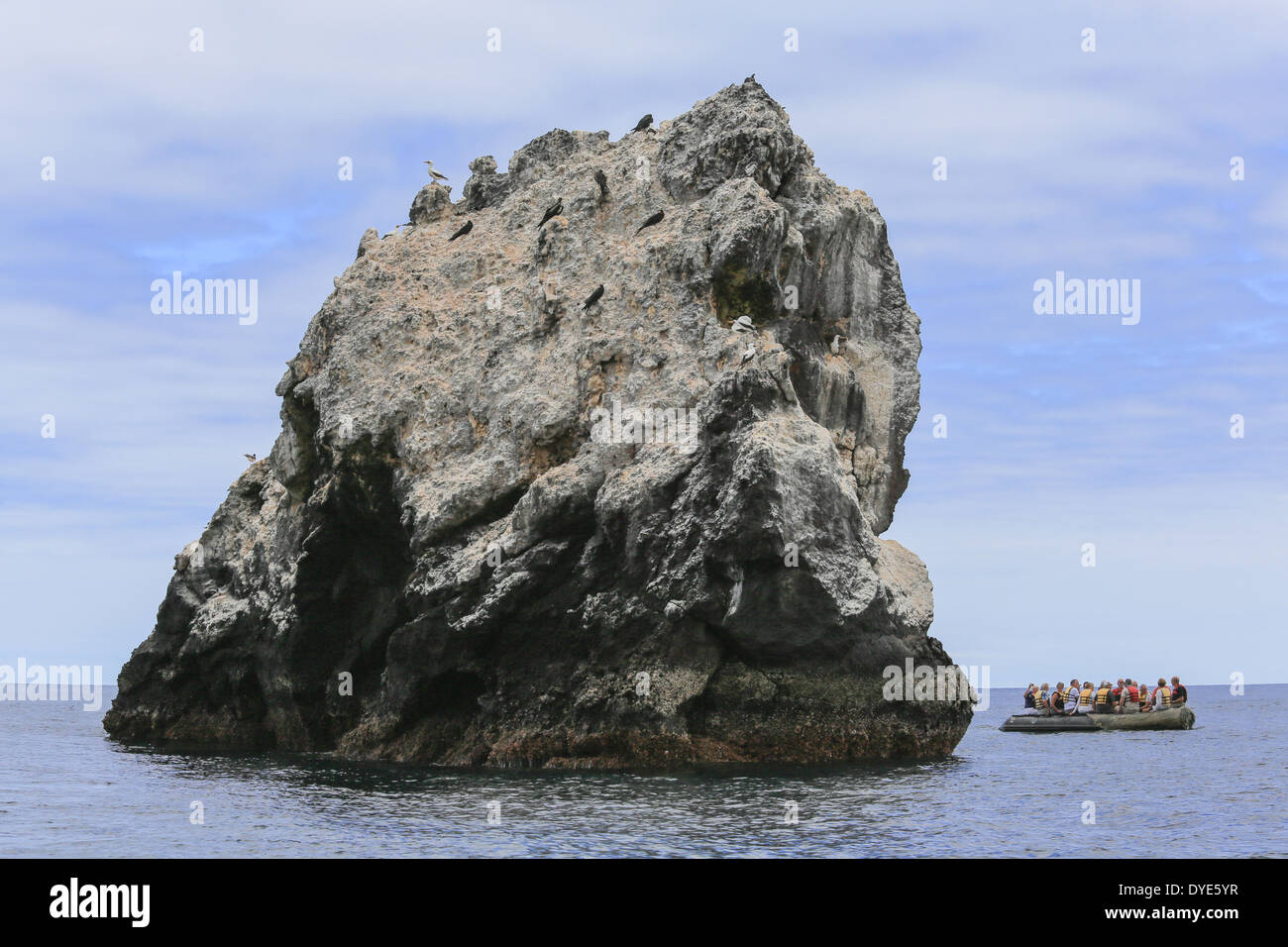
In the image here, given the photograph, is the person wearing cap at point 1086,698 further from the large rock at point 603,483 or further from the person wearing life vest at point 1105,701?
the large rock at point 603,483

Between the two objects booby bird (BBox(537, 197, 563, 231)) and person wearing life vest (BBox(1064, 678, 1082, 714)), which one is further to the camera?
person wearing life vest (BBox(1064, 678, 1082, 714))

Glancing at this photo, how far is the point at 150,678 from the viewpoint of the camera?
5203 centimetres

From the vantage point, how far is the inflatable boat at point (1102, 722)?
4972 centimetres

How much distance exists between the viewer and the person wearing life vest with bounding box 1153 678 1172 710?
51688 millimetres

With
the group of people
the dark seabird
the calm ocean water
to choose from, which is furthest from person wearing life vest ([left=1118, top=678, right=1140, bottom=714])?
the dark seabird

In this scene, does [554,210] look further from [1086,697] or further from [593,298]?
[1086,697]

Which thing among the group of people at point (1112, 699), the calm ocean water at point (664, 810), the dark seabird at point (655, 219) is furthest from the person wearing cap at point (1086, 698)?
the dark seabird at point (655, 219)

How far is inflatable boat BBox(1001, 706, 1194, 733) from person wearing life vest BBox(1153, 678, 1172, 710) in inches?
16.0

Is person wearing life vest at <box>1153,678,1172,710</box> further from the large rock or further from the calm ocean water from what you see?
the large rock

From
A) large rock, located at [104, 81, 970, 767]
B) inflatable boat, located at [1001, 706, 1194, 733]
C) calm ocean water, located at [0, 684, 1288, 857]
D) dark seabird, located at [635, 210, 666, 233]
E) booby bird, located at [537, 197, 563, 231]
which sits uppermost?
booby bird, located at [537, 197, 563, 231]

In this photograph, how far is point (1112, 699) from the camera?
51188 mm

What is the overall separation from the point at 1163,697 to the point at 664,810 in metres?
35.1
